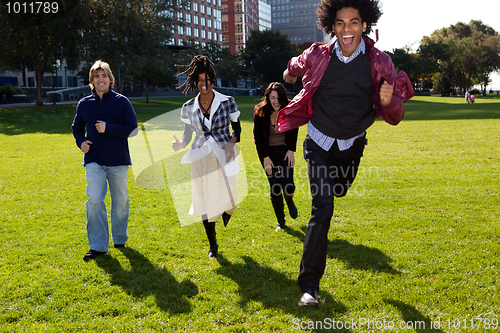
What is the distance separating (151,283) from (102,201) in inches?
51.7

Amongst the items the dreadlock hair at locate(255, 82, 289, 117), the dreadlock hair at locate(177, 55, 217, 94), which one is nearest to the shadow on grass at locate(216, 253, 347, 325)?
the dreadlock hair at locate(255, 82, 289, 117)

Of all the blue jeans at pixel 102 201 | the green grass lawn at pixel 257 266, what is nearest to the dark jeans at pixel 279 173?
the green grass lawn at pixel 257 266

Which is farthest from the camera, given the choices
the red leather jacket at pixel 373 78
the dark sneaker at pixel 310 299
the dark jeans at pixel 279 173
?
the dark jeans at pixel 279 173

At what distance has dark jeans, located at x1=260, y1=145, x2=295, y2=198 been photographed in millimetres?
6043

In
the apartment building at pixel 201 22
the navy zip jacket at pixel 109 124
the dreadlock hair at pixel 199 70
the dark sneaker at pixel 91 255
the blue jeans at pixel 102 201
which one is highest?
the apartment building at pixel 201 22

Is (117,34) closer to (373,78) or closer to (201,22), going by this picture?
(373,78)

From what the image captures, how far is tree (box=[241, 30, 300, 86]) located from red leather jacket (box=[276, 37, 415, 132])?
237 feet

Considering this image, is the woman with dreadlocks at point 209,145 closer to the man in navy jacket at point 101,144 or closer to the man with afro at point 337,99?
the man in navy jacket at point 101,144

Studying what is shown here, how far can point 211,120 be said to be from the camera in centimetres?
496

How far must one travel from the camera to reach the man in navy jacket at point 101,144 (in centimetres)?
511

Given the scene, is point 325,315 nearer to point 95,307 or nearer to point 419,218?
point 95,307

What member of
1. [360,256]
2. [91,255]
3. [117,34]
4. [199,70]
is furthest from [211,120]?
[117,34]

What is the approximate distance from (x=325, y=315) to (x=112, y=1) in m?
31.9

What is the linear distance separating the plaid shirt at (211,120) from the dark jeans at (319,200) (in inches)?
48.5
